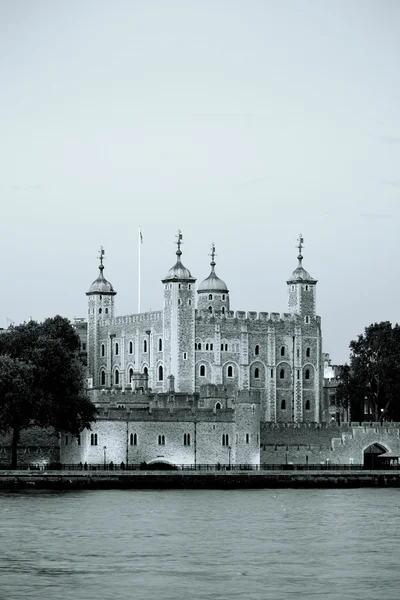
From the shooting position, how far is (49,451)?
10212 cm

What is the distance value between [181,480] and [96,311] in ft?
132

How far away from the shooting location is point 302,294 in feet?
420

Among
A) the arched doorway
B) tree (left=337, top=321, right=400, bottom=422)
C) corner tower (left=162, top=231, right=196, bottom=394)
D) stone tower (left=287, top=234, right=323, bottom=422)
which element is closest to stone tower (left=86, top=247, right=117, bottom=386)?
corner tower (left=162, top=231, right=196, bottom=394)

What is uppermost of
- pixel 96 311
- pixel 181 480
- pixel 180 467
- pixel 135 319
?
pixel 96 311

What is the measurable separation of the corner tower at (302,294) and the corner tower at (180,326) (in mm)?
9590

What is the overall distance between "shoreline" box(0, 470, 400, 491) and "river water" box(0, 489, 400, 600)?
5.45 metres

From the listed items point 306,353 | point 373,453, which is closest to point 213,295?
point 306,353

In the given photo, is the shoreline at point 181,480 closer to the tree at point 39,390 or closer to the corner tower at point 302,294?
the tree at point 39,390

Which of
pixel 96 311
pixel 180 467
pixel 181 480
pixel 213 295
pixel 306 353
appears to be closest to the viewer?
pixel 181 480

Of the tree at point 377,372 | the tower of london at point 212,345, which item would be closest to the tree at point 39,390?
the tower of london at point 212,345

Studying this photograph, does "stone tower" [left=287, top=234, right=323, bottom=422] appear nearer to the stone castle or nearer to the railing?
the stone castle

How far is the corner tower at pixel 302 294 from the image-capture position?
419ft

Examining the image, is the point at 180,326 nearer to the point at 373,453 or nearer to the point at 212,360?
the point at 212,360

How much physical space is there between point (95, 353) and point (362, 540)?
69407 millimetres
